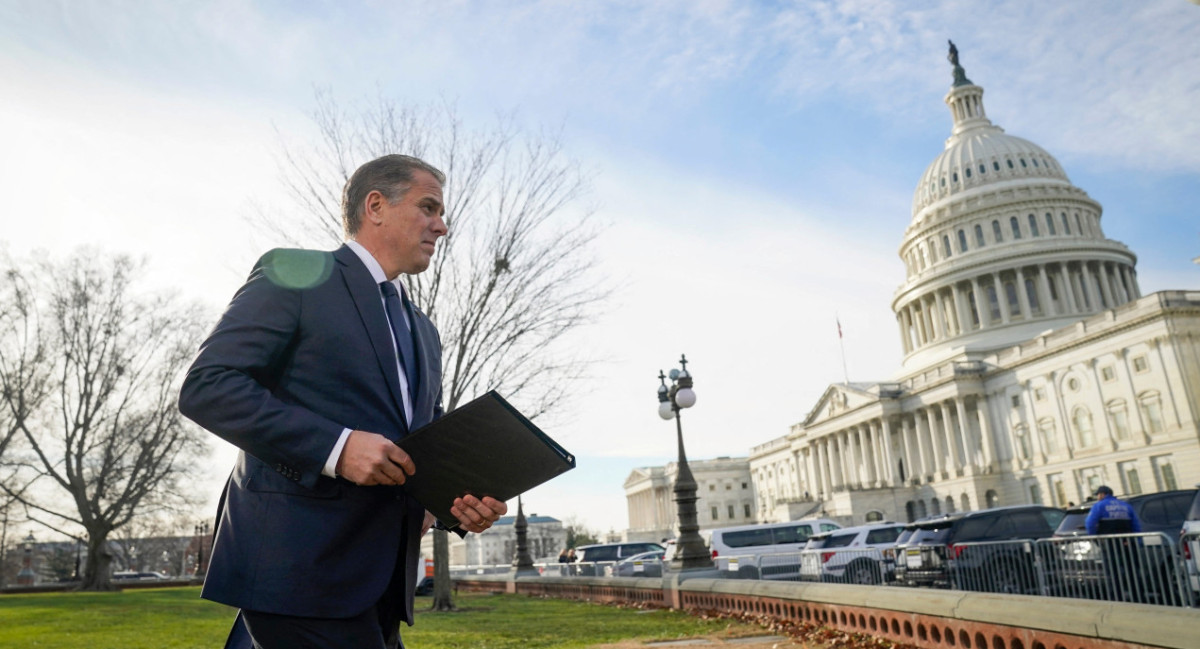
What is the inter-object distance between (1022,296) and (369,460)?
92856 millimetres

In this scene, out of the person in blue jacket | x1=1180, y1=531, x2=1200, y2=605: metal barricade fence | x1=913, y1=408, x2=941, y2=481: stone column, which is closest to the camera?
x1=1180, y1=531, x2=1200, y2=605: metal barricade fence

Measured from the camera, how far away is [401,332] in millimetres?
2805

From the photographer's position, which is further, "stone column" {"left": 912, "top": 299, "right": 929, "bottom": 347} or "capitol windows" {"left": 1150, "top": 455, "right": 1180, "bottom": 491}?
"stone column" {"left": 912, "top": 299, "right": 929, "bottom": 347}

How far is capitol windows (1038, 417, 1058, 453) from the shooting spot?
66375 millimetres

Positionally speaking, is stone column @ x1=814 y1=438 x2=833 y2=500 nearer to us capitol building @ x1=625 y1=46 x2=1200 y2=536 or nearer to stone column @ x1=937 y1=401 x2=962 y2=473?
us capitol building @ x1=625 y1=46 x2=1200 y2=536

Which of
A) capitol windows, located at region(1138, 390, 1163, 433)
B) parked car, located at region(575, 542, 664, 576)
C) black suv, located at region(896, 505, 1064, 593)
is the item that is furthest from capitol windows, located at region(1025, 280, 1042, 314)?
black suv, located at region(896, 505, 1064, 593)

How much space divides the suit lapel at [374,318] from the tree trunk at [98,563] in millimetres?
39347

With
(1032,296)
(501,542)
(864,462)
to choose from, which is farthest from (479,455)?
(501,542)

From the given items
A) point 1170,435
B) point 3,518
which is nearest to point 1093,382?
point 1170,435

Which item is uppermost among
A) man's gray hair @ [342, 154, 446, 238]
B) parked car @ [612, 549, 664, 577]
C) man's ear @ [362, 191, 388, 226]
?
man's gray hair @ [342, 154, 446, 238]

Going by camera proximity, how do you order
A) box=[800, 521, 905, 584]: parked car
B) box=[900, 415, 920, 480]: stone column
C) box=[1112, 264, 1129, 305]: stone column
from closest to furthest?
1. box=[800, 521, 905, 584]: parked car
2. box=[900, 415, 920, 480]: stone column
3. box=[1112, 264, 1129, 305]: stone column

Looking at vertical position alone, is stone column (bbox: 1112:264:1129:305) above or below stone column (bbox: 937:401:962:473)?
above

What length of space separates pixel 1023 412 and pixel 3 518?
72.2 metres

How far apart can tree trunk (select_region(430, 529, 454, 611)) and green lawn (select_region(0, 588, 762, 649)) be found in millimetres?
669
